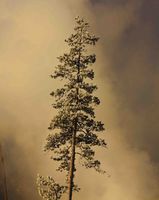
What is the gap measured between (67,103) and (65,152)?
4426mm

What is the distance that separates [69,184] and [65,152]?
2.71 metres

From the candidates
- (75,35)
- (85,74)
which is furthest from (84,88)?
(75,35)

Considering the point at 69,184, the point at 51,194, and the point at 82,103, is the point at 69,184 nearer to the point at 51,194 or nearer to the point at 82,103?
the point at 51,194

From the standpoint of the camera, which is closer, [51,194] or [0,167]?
[0,167]

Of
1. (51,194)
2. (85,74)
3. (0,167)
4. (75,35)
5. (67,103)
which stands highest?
(75,35)

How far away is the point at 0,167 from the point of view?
4.88 m

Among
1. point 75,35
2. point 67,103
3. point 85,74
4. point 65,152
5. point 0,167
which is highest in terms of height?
point 75,35

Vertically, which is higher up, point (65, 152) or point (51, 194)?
point (65, 152)

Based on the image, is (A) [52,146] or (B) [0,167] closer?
(B) [0,167]

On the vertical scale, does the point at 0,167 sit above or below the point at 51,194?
below

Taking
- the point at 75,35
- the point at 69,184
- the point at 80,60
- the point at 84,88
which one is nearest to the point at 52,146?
the point at 69,184

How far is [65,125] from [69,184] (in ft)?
16.3

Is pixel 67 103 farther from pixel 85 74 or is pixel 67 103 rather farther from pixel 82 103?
pixel 85 74

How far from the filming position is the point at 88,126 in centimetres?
2439
